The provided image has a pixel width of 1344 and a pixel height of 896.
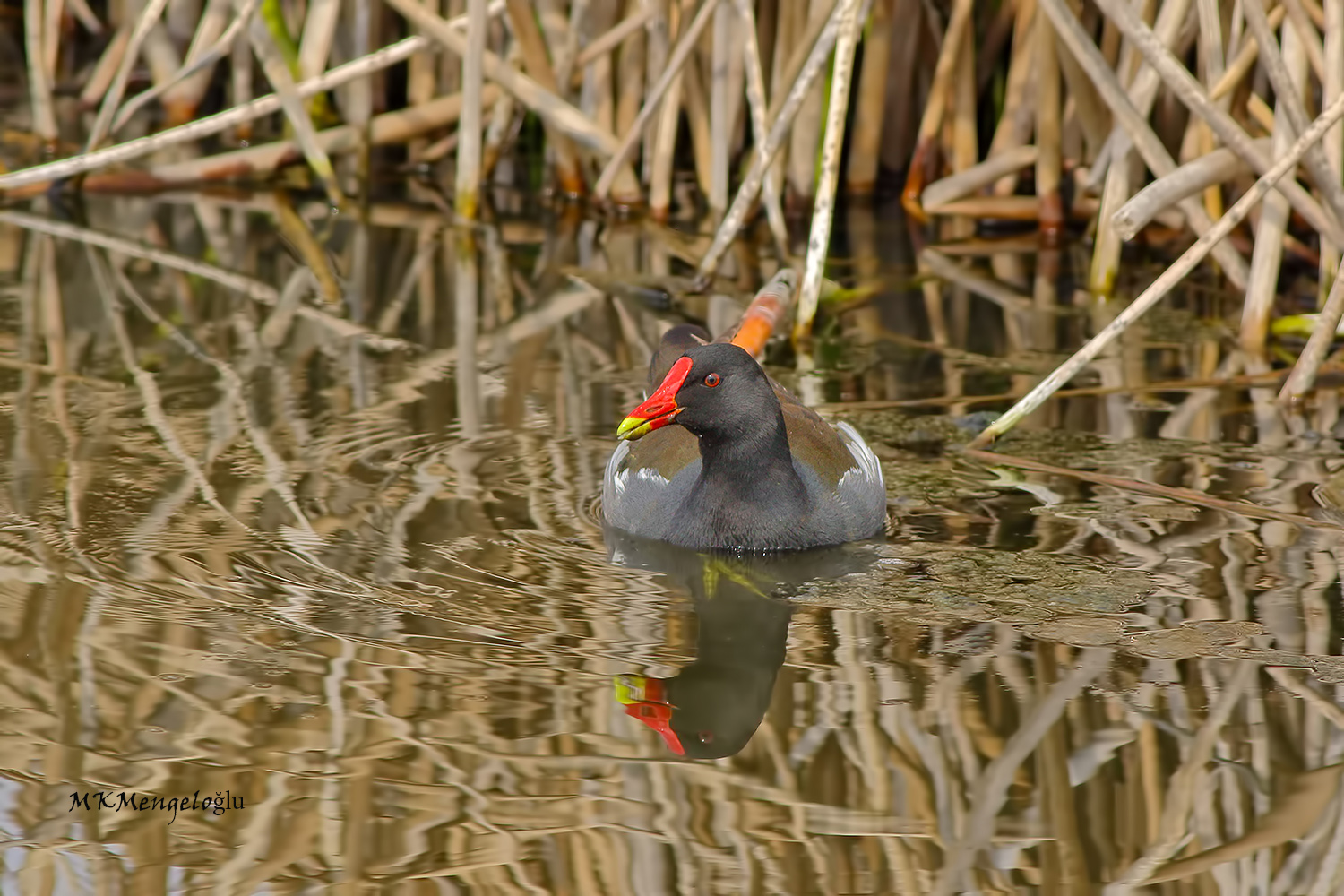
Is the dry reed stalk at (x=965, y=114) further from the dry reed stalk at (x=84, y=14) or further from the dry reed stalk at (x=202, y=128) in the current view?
the dry reed stalk at (x=84, y=14)

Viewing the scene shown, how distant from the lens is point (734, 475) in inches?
171

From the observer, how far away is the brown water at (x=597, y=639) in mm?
2953

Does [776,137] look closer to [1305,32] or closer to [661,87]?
[661,87]

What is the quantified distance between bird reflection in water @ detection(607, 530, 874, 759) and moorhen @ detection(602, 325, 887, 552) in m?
0.05

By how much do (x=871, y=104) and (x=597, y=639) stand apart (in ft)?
14.6

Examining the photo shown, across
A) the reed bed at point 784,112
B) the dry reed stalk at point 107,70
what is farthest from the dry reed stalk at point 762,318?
the dry reed stalk at point 107,70

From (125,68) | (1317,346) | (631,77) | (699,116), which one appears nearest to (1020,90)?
(699,116)

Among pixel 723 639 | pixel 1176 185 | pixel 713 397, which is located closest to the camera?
pixel 723 639

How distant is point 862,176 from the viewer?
8.09m

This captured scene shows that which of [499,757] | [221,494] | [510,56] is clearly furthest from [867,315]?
[499,757]

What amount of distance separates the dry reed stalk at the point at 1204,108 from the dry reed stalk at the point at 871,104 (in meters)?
2.17

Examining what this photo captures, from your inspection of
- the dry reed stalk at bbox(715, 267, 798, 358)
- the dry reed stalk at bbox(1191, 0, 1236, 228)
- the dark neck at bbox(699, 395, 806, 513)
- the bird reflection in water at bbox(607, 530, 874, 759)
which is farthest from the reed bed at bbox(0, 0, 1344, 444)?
the bird reflection in water at bbox(607, 530, 874, 759)

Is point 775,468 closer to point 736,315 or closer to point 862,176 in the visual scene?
point 736,315

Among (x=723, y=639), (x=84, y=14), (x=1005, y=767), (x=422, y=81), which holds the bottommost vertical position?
(x=1005, y=767)
